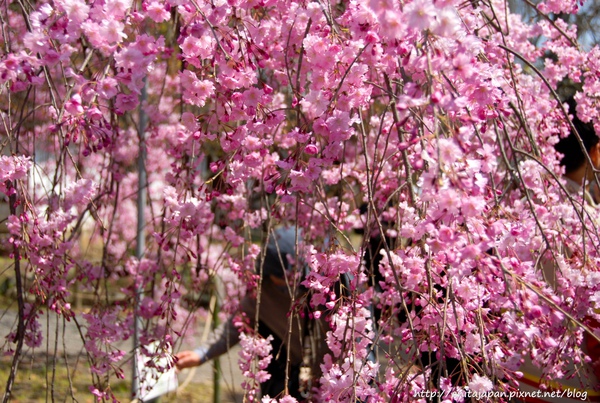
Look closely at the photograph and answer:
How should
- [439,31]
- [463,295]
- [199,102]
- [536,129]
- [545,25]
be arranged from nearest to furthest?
[439,31] → [463,295] → [199,102] → [536,129] → [545,25]

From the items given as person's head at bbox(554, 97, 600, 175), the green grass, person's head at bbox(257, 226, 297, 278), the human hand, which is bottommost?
the green grass

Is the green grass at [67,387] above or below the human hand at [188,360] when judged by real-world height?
below

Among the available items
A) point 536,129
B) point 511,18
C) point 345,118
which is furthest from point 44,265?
point 511,18

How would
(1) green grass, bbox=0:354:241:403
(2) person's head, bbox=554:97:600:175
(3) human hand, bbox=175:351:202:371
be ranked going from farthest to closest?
(1) green grass, bbox=0:354:241:403, (3) human hand, bbox=175:351:202:371, (2) person's head, bbox=554:97:600:175

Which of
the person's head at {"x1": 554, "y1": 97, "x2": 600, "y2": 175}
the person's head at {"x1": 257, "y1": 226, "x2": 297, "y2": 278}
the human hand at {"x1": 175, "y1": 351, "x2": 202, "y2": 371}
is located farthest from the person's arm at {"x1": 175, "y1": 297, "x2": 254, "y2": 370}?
the person's head at {"x1": 554, "y1": 97, "x2": 600, "y2": 175}

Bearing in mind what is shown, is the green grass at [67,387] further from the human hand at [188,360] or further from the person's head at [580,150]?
the person's head at [580,150]

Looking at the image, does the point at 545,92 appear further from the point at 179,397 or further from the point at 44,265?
the point at 179,397

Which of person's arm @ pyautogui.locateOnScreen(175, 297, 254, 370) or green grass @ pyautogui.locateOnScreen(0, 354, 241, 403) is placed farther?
green grass @ pyautogui.locateOnScreen(0, 354, 241, 403)

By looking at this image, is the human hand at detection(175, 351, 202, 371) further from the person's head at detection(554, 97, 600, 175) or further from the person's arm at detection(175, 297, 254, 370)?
the person's head at detection(554, 97, 600, 175)

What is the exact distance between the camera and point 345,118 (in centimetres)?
118

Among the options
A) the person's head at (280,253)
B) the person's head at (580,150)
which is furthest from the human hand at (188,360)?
the person's head at (580,150)

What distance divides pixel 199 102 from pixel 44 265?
1.98 ft

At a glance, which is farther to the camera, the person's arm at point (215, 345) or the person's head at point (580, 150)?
the person's arm at point (215, 345)

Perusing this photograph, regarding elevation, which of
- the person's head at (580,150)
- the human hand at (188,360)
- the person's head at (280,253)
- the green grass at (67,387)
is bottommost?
the green grass at (67,387)
